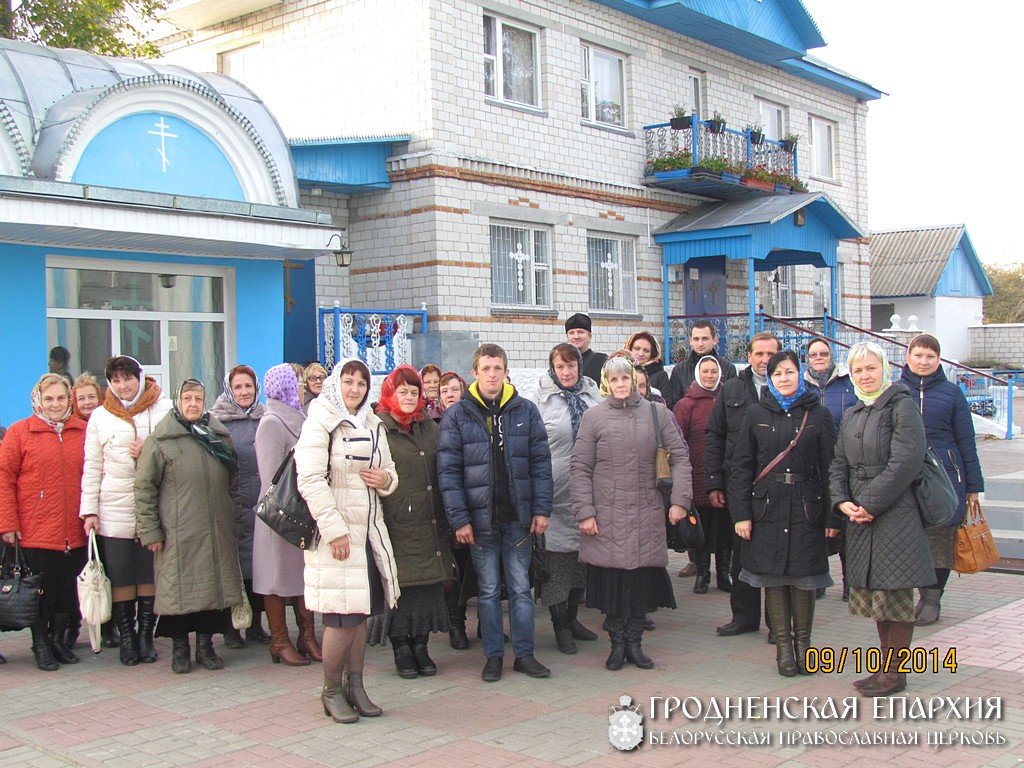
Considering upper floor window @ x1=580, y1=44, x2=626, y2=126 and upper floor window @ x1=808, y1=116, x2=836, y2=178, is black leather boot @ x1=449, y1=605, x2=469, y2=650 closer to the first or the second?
upper floor window @ x1=580, y1=44, x2=626, y2=126

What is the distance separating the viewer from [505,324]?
1612cm

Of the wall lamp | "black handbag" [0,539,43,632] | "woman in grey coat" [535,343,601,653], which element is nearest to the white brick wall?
the wall lamp

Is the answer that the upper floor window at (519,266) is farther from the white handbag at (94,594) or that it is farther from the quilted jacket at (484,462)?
the white handbag at (94,594)

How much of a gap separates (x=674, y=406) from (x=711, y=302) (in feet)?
→ 37.1

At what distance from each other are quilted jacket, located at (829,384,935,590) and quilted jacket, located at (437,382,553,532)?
66.9 inches

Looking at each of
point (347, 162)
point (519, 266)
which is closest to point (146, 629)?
point (347, 162)

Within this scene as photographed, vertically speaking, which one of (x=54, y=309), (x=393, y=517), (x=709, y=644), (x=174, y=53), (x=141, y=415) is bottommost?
(x=709, y=644)

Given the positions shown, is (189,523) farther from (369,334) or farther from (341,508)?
(369,334)

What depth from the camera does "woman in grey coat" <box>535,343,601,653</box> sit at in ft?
22.8

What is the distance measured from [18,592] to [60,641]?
0.54m

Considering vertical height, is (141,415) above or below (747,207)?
below

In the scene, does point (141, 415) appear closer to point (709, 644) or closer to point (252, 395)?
point (252, 395)

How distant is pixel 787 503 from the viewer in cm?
632

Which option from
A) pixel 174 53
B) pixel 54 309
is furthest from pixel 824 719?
pixel 174 53
